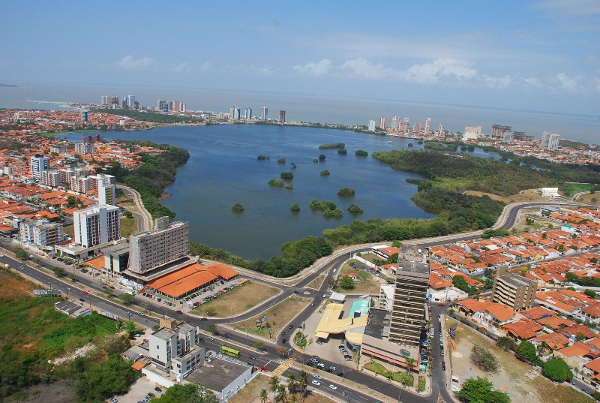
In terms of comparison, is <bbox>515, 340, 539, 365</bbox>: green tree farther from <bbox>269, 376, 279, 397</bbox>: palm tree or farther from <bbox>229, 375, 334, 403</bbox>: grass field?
<bbox>269, 376, 279, 397</bbox>: palm tree

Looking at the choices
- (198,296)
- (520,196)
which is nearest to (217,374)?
(198,296)

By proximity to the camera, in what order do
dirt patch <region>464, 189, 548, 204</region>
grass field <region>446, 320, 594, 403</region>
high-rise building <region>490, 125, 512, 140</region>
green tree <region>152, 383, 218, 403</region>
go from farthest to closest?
high-rise building <region>490, 125, 512, 140</region>
dirt patch <region>464, 189, 548, 204</region>
grass field <region>446, 320, 594, 403</region>
green tree <region>152, 383, 218, 403</region>

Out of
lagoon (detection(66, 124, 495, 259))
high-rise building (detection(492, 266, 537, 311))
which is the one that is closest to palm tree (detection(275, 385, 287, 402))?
high-rise building (detection(492, 266, 537, 311))

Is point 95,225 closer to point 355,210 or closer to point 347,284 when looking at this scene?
point 347,284

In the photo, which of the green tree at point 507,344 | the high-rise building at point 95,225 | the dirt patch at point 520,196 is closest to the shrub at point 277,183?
the dirt patch at point 520,196

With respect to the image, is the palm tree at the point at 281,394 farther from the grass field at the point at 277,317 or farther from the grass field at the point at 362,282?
the grass field at the point at 362,282
